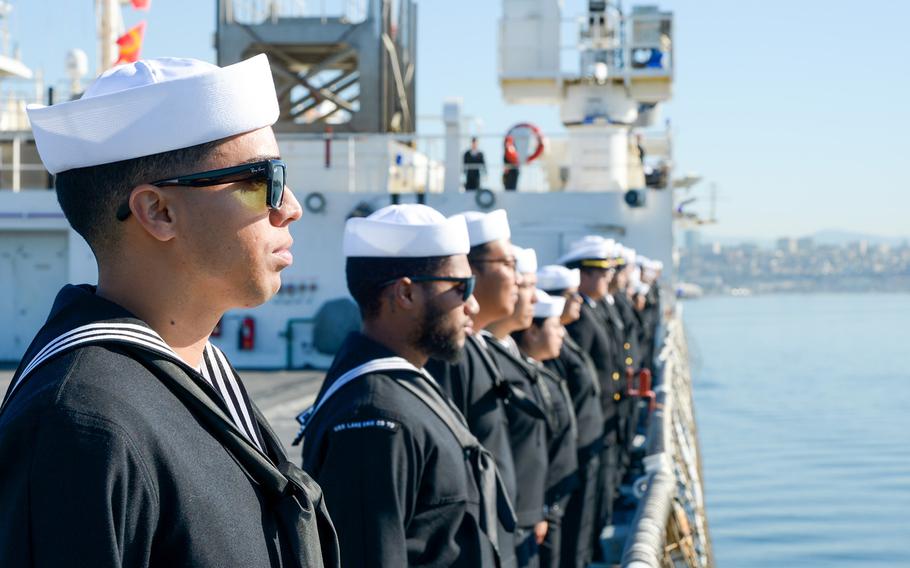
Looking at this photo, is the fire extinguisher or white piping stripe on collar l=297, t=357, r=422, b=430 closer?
white piping stripe on collar l=297, t=357, r=422, b=430

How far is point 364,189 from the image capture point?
1997cm

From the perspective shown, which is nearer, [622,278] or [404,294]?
[404,294]

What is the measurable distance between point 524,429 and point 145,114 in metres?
3.29

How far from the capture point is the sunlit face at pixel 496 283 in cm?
504

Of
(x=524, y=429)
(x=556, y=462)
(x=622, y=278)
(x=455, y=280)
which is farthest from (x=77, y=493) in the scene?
(x=622, y=278)

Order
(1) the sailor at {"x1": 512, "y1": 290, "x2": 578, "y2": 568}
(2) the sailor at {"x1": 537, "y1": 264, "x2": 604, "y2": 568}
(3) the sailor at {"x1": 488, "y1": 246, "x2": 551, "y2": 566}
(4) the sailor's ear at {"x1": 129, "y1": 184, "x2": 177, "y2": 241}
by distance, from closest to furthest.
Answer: (4) the sailor's ear at {"x1": 129, "y1": 184, "x2": 177, "y2": 241}
(3) the sailor at {"x1": 488, "y1": 246, "x2": 551, "y2": 566}
(1) the sailor at {"x1": 512, "y1": 290, "x2": 578, "y2": 568}
(2) the sailor at {"x1": 537, "y1": 264, "x2": 604, "y2": 568}

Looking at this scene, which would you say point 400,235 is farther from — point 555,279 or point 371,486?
point 555,279

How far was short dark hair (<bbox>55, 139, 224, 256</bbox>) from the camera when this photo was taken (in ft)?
6.09

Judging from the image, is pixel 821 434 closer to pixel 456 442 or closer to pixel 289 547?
pixel 456 442

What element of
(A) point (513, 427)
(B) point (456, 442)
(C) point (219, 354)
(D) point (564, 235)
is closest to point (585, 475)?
(A) point (513, 427)

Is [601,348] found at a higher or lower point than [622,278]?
lower

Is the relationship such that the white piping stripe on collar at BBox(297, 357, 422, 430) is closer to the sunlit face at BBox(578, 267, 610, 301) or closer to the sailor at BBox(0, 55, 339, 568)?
the sailor at BBox(0, 55, 339, 568)

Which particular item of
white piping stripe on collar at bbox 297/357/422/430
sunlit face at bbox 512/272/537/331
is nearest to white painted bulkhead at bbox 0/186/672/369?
sunlit face at bbox 512/272/537/331

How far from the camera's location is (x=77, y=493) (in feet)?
5.05
